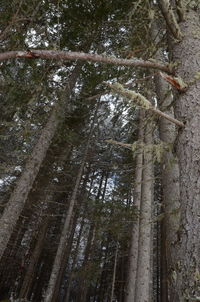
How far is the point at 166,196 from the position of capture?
13.4 ft

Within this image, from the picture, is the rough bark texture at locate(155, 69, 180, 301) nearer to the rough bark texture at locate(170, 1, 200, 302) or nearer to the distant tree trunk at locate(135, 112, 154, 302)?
the rough bark texture at locate(170, 1, 200, 302)

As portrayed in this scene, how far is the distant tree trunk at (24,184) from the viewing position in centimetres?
621

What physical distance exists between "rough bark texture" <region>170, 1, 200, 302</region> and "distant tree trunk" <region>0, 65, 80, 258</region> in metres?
5.04

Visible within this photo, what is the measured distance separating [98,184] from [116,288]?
9.36 metres

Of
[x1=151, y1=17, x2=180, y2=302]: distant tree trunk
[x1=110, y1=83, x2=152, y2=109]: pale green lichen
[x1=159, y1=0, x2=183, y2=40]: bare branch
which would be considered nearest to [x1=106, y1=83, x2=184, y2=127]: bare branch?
[x1=110, y1=83, x2=152, y2=109]: pale green lichen

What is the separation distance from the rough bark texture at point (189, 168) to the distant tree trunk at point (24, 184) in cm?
504

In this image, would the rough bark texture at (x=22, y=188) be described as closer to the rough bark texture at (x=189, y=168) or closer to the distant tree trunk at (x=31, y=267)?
the rough bark texture at (x=189, y=168)

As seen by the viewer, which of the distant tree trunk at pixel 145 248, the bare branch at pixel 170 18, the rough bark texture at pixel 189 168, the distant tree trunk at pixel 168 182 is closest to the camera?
the rough bark texture at pixel 189 168

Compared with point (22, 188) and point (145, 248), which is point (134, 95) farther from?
point (145, 248)

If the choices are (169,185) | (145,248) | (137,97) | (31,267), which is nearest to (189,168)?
(137,97)

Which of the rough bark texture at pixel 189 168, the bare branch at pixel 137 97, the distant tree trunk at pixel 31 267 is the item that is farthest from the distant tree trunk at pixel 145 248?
the distant tree trunk at pixel 31 267

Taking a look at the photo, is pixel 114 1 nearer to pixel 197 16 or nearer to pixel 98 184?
pixel 197 16

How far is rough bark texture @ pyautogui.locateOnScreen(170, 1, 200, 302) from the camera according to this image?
1.89m

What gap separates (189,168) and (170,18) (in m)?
1.96
